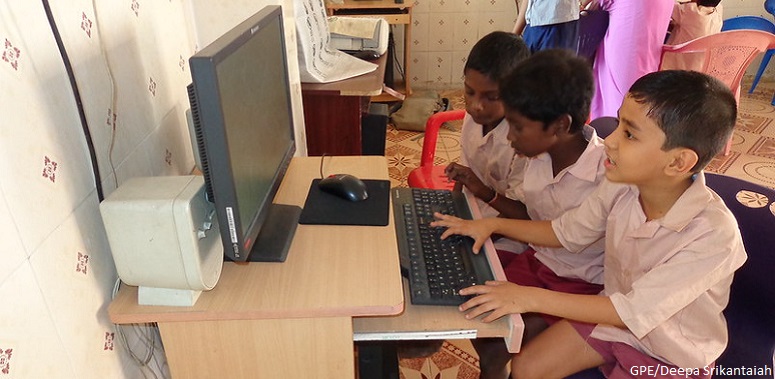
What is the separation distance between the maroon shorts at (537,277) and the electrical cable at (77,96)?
3.14 feet

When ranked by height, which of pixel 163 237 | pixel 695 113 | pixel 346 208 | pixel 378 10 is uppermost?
pixel 695 113

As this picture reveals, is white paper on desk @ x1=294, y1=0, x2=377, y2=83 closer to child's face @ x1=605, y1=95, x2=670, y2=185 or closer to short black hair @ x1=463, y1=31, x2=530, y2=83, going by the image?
short black hair @ x1=463, y1=31, x2=530, y2=83

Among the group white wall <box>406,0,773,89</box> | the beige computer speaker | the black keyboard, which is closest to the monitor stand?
the beige computer speaker

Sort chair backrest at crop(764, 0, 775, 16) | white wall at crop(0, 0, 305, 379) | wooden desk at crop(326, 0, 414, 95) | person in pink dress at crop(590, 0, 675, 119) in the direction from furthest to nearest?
chair backrest at crop(764, 0, 775, 16), wooden desk at crop(326, 0, 414, 95), person in pink dress at crop(590, 0, 675, 119), white wall at crop(0, 0, 305, 379)

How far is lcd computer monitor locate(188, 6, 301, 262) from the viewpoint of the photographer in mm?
680

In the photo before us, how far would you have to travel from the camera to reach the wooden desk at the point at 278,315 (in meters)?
0.83

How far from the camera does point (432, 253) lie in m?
1.02

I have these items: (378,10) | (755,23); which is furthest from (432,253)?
(755,23)

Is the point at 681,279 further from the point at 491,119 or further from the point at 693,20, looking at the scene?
the point at 693,20

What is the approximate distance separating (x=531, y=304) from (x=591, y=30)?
197 cm

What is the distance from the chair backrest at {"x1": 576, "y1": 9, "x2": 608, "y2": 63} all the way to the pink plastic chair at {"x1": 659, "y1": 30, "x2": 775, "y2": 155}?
30cm

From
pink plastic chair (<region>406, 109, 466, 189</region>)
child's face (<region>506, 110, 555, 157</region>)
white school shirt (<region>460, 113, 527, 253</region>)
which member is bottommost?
pink plastic chair (<region>406, 109, 466, 189</region>)

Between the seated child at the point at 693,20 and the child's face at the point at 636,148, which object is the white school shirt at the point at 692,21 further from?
the child's face at the point at 636,148

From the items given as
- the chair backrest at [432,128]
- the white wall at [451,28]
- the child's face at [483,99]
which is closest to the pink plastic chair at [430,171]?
the chair backrest at [432,128]
